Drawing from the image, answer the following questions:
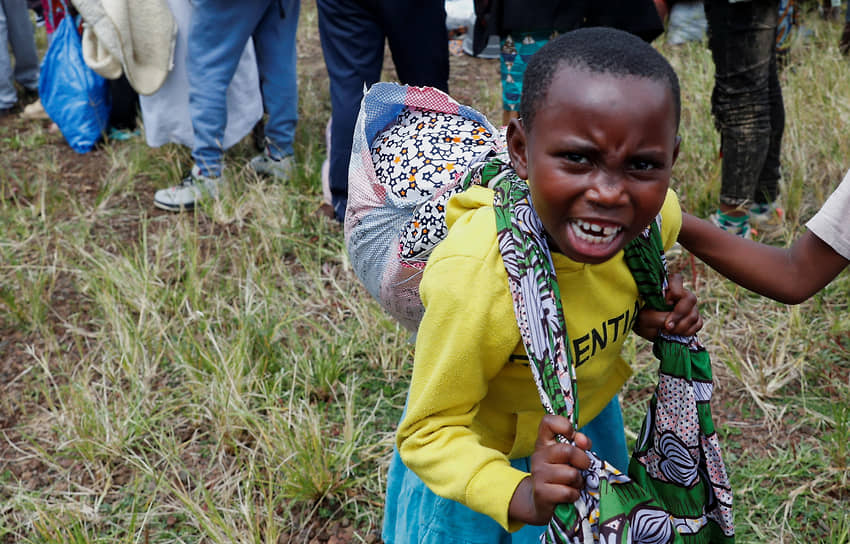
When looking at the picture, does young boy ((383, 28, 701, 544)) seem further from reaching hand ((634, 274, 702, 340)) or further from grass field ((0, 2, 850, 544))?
grass field ((0, 2, 850, 544))

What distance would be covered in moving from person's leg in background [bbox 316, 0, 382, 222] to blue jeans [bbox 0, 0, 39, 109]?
3346 mm

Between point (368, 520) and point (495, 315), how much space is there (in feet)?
3.95

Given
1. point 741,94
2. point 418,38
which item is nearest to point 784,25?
point 741,94

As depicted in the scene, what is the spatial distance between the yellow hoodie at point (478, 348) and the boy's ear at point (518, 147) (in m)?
0.08

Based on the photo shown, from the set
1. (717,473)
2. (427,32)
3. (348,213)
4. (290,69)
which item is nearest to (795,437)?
(717,473)

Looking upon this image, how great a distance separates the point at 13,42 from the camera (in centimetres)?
569

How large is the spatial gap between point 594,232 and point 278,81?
3404 mm

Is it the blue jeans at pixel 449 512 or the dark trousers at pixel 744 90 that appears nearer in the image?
the blue jeans at pixel 449 512

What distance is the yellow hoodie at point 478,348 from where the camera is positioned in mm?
1159

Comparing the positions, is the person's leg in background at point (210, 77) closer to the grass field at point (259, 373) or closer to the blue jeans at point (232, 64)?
the blue jeans at point (232, 64)

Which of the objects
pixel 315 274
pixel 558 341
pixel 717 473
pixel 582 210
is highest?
pixel 582 210

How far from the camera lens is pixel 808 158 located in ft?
11.9

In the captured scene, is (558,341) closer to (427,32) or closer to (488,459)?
(488,459)

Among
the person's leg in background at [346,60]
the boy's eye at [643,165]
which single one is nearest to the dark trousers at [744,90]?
the person's leg in background at [346,60]
